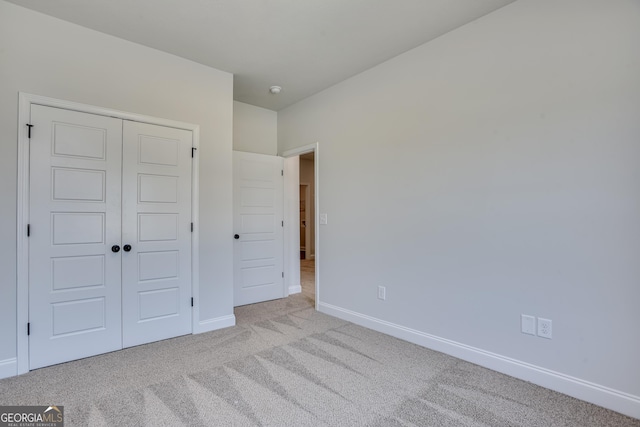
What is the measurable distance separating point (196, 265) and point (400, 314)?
215 cm

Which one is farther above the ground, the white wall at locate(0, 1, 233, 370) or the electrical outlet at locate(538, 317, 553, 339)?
the white wall at locate(0, 1, 233, 370)

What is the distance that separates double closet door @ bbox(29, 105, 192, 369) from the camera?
2455mm

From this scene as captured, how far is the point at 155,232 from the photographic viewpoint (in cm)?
298

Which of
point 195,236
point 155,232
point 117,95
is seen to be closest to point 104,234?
point 155,232

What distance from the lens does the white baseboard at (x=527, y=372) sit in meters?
1.87

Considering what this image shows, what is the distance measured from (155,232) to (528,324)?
3.27 metres

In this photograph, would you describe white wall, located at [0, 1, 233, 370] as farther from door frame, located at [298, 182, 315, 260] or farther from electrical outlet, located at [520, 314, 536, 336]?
door frame, located at [298, 182, 315, 260]

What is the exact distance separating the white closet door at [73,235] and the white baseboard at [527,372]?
262cm

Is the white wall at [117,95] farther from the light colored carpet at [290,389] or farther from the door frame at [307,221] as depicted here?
the door frame at [307,221]

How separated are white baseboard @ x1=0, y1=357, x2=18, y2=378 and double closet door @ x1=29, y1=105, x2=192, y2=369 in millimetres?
95

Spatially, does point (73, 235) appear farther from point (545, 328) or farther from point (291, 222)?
point (545, 328)

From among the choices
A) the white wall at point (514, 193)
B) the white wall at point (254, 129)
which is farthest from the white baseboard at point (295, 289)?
the white wall at point (254, 129)

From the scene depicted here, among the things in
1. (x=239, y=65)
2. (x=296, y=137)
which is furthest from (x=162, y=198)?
(x=296, y=137)

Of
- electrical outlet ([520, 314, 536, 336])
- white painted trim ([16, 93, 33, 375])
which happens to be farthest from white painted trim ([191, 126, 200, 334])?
electrical outlet ([520, 314, 536, 336])
